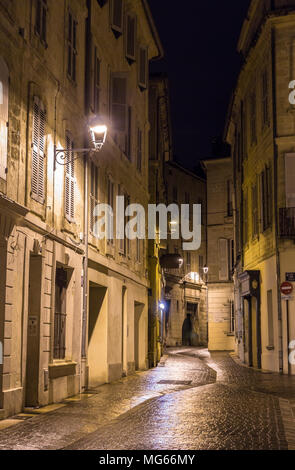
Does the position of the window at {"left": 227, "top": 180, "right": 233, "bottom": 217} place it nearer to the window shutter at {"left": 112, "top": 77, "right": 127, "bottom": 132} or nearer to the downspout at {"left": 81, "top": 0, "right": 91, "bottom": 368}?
the window shutter at {"left": 112, "top": 77, "right": 127, "bottom": 132}

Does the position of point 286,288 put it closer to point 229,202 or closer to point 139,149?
point 139,149

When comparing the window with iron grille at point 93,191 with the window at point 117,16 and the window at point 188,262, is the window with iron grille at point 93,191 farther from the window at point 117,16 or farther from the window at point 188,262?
the window at point 188,262

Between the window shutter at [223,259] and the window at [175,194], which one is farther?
the window at [175,194]

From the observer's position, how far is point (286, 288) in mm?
22125

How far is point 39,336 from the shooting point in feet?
40.7

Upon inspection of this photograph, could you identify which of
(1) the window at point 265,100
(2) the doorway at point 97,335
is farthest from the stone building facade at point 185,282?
(2) the doorway at point 97,335

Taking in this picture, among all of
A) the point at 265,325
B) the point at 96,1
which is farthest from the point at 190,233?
the point at 96,1

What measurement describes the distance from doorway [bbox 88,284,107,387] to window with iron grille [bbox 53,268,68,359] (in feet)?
10.8

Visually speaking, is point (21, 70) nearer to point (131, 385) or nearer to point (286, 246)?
point (131, 385)

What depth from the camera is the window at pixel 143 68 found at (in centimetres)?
2523

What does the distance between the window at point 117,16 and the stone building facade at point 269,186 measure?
20.0 ft

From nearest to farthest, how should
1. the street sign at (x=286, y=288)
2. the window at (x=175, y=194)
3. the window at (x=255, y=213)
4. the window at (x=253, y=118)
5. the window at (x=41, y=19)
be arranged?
1. the window at (x=41, y=19)
2. the street sign at (x=286, y=288)
3. the window at (x=255, y=213)
4. the window at (x=253, y=118)
5. the window at (x=175, y=194)

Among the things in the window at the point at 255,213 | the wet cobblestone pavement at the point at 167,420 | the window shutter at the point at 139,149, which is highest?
the window shutter at the point at 139,149

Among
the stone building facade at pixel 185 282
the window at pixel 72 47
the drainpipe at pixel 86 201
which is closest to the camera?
the window at pixel 72 47
